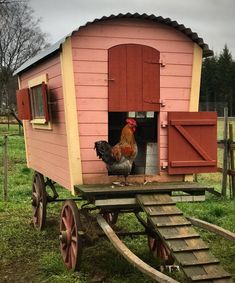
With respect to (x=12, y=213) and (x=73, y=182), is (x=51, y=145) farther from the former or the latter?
(x=12, y=213)

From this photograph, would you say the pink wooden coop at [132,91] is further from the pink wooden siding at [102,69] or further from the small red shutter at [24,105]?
the small red shutter at [24,105]

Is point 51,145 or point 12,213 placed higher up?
point 51,145

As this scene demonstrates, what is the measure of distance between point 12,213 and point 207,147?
4.89 meters

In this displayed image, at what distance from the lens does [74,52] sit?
6.32 metres

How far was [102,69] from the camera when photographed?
6.44m

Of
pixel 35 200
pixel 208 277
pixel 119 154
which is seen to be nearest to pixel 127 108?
pixel 119 154

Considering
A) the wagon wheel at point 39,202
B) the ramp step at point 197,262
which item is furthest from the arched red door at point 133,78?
the wagon wheel at point 39,202

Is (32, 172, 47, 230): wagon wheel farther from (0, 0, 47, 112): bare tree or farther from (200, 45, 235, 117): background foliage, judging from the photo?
(200, 45, 235, 117): background foliage

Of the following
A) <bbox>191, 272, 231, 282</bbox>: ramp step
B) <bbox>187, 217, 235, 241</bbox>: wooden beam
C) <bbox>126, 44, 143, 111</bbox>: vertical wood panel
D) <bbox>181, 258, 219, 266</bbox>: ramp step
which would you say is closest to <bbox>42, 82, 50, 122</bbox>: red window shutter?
<bbox>126, 44, 143, 111</bbox>: vertical wood panel

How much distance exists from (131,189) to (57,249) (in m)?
2.17

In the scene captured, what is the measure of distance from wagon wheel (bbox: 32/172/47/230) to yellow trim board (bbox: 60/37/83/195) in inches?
91.1

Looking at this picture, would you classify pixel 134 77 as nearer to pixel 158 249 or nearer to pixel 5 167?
pixel 158 249

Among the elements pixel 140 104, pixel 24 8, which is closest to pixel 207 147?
pixel 140 104

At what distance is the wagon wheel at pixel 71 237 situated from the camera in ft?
20.5
